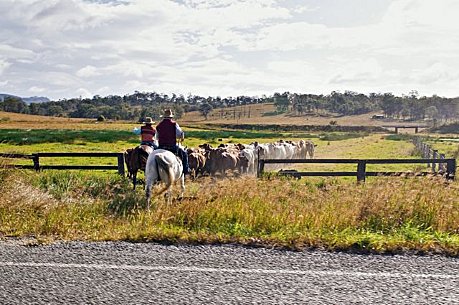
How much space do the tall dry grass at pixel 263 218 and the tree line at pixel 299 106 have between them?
118584mm

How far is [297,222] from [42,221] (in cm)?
404

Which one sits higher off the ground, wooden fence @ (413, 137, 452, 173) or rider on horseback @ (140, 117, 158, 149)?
rider on horseback @ (140, 117, 158, 149)

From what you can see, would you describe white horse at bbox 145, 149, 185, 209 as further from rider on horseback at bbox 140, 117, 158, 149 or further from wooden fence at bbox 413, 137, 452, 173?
wooden fence at bbox 413, 137, 452, 173

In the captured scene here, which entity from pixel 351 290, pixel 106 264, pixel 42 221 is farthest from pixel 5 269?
pixel 351 290

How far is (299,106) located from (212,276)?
171 metres

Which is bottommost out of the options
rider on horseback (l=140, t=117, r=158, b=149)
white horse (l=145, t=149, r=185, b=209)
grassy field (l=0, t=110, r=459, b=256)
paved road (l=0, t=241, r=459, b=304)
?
paved road (l=0, t=241, r=459, b=304)

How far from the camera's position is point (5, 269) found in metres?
4.81

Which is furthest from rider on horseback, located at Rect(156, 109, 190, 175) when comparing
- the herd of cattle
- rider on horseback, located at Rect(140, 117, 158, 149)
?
the herd of cattle

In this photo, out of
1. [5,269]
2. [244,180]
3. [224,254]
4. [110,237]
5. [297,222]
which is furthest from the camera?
[244,180]

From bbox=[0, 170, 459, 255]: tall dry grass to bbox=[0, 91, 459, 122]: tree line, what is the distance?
389ft

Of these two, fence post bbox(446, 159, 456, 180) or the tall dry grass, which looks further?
fence post bbox(446, 159, 456, 180)

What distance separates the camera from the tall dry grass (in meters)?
5.92

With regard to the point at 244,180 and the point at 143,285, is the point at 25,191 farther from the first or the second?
the point at 143,285

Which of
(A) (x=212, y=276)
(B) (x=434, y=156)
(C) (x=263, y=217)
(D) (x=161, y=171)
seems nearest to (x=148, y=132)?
(D) (x=161, y=171)
